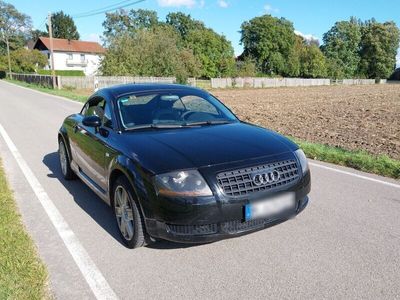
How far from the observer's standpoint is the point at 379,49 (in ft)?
334

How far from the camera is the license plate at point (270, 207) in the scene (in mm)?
3508

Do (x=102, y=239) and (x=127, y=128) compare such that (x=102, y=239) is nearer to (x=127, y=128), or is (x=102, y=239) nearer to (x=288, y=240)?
(x=127, y=128)

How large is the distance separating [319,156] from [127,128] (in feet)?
15.0

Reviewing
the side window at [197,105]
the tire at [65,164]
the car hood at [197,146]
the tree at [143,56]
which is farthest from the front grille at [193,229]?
the tree at [143,56]

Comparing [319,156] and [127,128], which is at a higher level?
[127,128]

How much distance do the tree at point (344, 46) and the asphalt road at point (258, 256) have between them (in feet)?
335

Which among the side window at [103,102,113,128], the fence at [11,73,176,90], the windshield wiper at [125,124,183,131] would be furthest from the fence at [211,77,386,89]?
the windshield wiper at [125,124,183,131]

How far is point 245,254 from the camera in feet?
12.4

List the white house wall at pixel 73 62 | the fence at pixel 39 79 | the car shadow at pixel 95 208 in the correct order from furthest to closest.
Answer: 1. the white house wall at pixel 73 62
2. the fence at pixel 39 79
3. the car shadow at pixel 95 208

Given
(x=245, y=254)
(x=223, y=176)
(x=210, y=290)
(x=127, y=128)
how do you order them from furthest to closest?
1. (x=127, y=128)
2. (x=245, y=254)
3. (x=223, y=176)
4. (x=210, y=290)

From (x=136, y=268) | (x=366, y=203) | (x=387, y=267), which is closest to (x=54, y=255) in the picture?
(x=136, y=268)

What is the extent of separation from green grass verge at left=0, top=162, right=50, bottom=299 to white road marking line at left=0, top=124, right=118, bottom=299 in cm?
33

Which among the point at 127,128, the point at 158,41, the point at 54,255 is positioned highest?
the point at 158,41

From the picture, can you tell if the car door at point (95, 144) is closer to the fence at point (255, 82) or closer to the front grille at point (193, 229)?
the front grille at point (193, 229)
